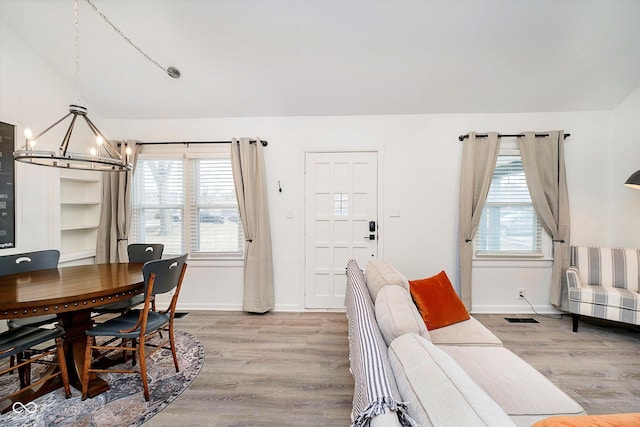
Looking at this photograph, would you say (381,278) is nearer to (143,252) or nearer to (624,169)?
(143,252)

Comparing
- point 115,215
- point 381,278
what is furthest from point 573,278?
point 115,215

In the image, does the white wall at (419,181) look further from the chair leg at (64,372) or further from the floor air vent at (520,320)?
the chair leg at (64,372)

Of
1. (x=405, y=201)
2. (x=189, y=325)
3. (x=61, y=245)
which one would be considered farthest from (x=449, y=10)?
(x=61, y=245)

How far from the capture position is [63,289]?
179 centimetres

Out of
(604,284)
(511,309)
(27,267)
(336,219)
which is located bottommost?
(511,309)

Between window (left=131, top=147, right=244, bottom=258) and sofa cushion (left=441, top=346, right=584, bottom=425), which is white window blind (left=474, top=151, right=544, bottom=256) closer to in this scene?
sofa cushion (left=441, top=346, right=584, bottom=425)

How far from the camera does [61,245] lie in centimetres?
325

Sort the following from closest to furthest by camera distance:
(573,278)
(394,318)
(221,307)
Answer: (394,318) < (573,278) < (221,307)

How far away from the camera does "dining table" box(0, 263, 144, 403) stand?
1598 mm

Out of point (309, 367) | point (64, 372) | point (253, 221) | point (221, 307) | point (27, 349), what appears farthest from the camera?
point (221, 307)

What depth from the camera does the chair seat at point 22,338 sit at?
1.67 metres

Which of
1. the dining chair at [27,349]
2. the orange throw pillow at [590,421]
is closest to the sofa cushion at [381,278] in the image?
the orange throw pillow at [590,421]

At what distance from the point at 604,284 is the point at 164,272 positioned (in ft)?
14.6

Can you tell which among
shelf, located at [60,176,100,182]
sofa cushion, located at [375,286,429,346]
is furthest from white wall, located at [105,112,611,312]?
sofa cushion, located at [375,286,429,346]
